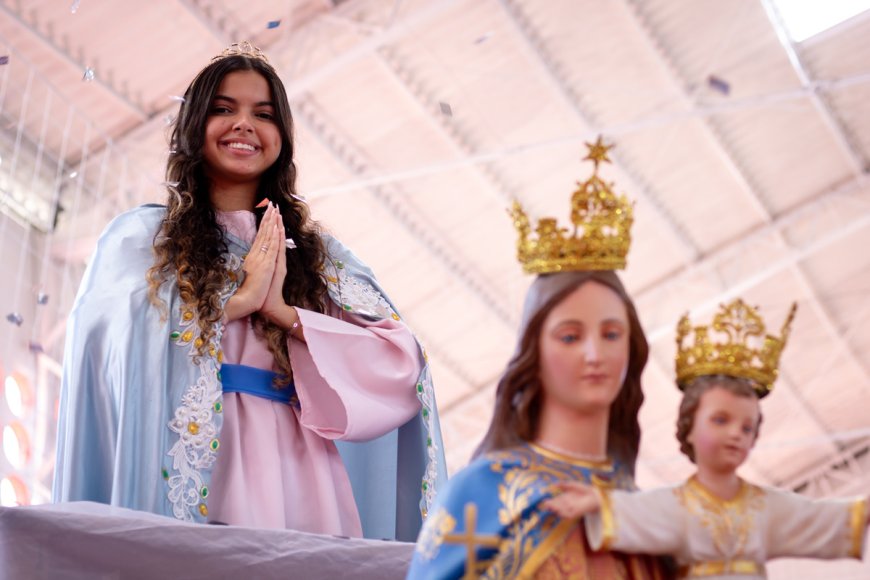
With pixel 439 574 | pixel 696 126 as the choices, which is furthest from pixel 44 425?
pixel 439 574

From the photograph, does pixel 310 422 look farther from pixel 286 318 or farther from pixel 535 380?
pixel 535 380

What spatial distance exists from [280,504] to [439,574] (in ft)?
4.27

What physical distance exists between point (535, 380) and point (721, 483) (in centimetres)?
30

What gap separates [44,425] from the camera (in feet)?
33.0

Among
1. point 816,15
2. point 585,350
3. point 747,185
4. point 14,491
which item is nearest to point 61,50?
point 14,491

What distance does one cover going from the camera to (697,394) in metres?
1.98

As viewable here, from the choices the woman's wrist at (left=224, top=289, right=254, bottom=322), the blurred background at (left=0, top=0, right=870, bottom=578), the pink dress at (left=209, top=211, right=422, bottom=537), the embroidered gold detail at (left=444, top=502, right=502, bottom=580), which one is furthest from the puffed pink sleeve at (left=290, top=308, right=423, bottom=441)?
the blurred background at (left=0, top=0, right=870, bottom=578)

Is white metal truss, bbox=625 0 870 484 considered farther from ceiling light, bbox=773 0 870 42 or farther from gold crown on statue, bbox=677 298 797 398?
gold crown on statue, bbox=677 298 797 398

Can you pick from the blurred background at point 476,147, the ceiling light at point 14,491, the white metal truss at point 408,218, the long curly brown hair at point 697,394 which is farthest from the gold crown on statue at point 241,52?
the white metal truss at point 408,218

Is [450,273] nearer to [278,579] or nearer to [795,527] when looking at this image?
[278,579]

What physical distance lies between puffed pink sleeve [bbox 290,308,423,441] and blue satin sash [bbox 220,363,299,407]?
5 cm

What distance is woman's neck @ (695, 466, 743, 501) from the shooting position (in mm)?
1928

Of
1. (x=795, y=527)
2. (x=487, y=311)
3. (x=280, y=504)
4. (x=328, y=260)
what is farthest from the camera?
(x=487, y=311)

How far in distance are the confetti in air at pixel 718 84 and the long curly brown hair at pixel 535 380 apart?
10128 millimetres
